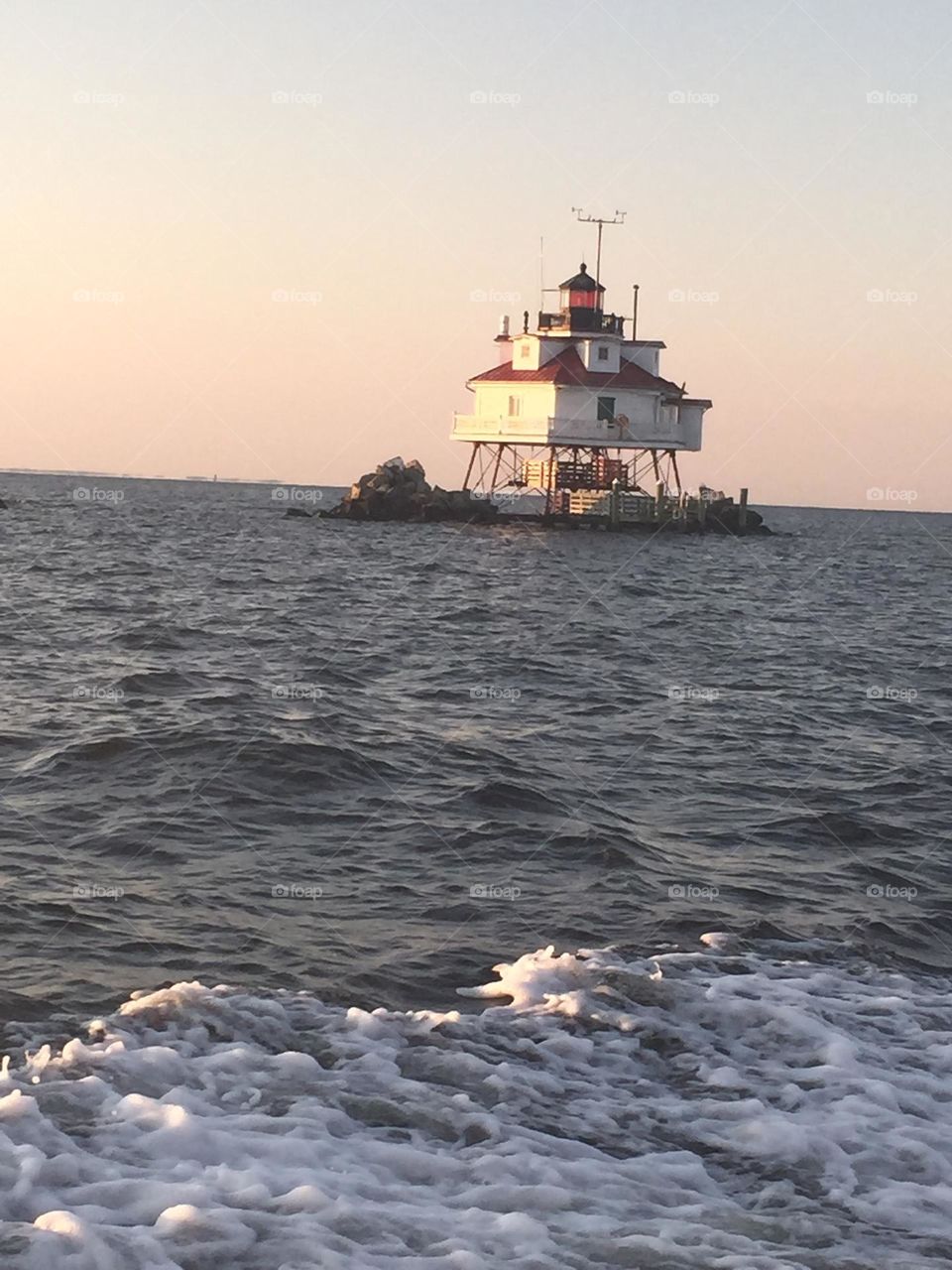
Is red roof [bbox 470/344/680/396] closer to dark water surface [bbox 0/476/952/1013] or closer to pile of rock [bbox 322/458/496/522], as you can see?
pile of rock [bbox 322/458/496/522]

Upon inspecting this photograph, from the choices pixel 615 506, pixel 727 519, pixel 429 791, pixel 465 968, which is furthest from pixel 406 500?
pixel 465 968

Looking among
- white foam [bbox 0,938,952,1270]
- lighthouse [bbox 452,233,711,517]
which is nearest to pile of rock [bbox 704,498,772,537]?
lighthouse [bbox 452,233,711,517]

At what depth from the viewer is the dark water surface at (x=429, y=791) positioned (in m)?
9.99

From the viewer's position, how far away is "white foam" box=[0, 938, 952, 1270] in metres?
5.87

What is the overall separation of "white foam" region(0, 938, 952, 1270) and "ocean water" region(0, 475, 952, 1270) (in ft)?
0.07

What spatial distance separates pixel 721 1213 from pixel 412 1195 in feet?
4.44

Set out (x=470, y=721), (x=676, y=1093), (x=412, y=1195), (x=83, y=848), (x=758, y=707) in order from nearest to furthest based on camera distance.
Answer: (x=412, y=1195) → (x=676, y=1093) → (x=83, y=848) → (x=470, y=721) → (x=758, y=707)

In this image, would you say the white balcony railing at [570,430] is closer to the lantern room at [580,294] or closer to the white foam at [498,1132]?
the lantern room at [580,294]

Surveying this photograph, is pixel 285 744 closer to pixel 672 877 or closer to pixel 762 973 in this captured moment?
pixel 672 877

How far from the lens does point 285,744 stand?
15938 mm

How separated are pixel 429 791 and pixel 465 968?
502cm

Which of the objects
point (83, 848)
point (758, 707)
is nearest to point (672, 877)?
point (83, 848)

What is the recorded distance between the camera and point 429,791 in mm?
14352

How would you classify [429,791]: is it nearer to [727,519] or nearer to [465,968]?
[465,968]
